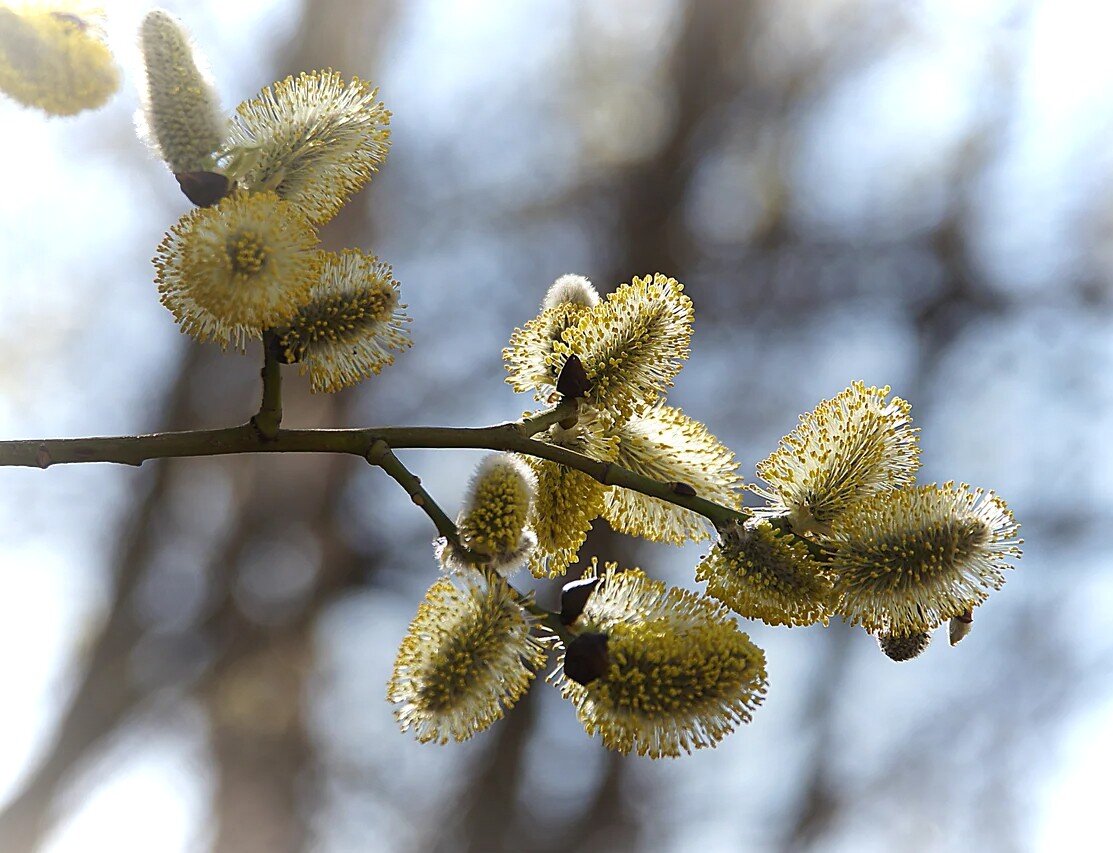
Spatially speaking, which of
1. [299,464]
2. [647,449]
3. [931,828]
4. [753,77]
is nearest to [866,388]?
[647,449]

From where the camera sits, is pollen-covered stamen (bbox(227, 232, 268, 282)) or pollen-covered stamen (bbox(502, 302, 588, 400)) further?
pollen-covered stamen (bbox(502, 302, 588, 400))

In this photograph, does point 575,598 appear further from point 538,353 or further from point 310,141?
point 310,141

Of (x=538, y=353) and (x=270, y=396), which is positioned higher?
(x=538, y=353)

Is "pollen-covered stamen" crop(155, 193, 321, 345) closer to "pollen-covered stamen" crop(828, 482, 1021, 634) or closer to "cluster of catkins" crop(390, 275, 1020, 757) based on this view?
"cluster of catkins" crop(390, 275, 1020, 757)

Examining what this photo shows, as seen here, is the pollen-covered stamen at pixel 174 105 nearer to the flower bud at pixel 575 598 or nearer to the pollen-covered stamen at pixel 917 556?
the flower bud at pixel 575 598

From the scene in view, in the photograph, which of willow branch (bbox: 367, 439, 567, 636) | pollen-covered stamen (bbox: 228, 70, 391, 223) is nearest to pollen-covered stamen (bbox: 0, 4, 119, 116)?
pollen-covered stamen (bbox: 228, 70, 391, 223)

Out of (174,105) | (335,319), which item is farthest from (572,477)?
(174,105)

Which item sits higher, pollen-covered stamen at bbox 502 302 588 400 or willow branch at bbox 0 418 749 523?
pollen-covered stamen at bbox 502 302 588 400
